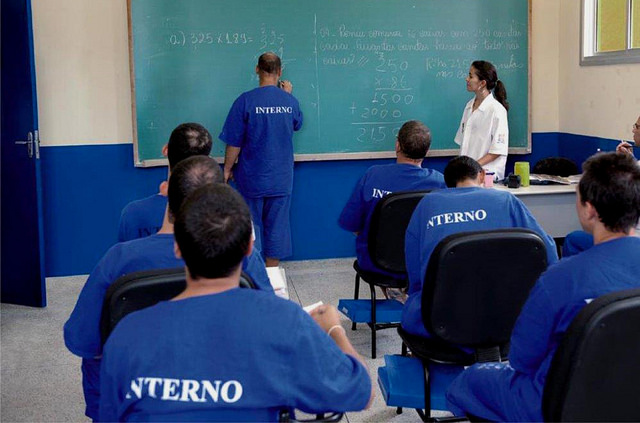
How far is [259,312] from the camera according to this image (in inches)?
55.8

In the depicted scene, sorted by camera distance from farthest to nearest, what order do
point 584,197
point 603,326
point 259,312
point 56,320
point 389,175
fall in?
point 56,320 → point 389,175 → point 584,197 → point 603,326 → point 259,312

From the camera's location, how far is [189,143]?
2.97 m

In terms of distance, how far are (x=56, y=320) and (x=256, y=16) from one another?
244 cm

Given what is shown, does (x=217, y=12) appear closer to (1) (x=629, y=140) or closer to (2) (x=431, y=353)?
(1) (x=629, y=140)

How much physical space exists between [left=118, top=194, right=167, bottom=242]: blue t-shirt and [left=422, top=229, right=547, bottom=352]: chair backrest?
951mm

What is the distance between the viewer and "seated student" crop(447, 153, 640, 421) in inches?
69.1

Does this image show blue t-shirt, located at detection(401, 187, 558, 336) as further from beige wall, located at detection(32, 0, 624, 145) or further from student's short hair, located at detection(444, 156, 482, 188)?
beige wall, located at detection(32, 0, 624, 145)

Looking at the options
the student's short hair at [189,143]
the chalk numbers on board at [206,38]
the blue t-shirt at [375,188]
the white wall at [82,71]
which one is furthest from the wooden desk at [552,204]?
the white wall at [82,71]

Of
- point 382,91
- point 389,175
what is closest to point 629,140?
point 382,91

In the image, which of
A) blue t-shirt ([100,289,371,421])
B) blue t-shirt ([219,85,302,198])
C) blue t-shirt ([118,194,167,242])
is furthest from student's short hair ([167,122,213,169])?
blue t-shirt ([219,85,302,198])

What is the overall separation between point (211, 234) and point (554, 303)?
0.79 metres

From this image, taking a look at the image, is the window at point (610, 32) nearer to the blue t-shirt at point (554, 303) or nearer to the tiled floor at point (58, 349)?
the tiled floor at point (58, 349)

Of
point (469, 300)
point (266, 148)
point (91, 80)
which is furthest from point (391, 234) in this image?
point (91, 80)

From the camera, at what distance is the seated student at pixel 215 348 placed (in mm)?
1396
